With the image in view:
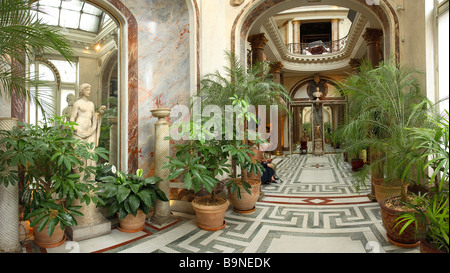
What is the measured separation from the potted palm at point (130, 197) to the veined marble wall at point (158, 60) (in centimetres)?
123

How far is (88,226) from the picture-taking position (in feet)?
11.1

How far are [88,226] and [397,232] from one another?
3.87 metres

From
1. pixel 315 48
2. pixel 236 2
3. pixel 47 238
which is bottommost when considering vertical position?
pixel 47 238

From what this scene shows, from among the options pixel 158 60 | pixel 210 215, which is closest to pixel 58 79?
pixel 158 60

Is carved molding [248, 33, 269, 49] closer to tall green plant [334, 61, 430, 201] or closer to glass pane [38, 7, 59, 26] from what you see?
tall green plant [334, 61, 430, 201]

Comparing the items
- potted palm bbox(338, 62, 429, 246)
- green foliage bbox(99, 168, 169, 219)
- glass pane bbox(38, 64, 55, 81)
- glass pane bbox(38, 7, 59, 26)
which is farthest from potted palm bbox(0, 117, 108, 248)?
potted palm bbox(338, 62, 429, 246)

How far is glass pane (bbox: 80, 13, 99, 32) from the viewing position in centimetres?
454

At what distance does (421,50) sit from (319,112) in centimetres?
1161

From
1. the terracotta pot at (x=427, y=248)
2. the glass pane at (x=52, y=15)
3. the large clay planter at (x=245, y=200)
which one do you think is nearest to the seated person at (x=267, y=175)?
the large clay planter at (x=245, y=200)

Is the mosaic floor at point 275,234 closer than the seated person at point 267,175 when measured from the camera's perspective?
Yes

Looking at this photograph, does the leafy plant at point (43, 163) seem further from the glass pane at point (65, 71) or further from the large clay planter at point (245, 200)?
the large clay planter at point (245, 200)

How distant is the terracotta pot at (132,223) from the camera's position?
353 cm

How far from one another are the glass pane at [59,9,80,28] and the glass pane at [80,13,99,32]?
3.1 inches

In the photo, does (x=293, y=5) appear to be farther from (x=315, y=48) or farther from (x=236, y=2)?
(x=315, y=48)
